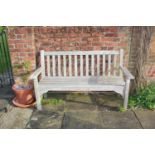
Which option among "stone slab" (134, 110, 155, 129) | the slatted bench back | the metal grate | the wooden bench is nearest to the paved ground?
"stone slab" (134, 110, 155, 129)

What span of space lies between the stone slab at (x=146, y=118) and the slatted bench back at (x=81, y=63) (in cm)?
92

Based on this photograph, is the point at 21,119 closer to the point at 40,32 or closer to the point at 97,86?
the point at 97,86

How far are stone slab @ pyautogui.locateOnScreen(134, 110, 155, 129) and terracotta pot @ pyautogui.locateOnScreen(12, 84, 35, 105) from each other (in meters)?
2.05

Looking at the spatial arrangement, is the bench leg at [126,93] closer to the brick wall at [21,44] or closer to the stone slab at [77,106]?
the stone slab at [77,106]

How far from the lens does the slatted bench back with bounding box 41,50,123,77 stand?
12.7ft

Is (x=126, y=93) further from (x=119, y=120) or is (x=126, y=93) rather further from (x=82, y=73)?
(x=82, y=73)

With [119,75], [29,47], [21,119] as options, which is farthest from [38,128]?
[119,75]

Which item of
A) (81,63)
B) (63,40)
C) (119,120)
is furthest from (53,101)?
(119,120)

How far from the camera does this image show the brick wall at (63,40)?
3.88 metres

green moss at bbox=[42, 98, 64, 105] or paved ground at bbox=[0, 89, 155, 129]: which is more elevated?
green moss at bbox=[42, 98, 64, 105]

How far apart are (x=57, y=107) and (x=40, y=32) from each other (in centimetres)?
157

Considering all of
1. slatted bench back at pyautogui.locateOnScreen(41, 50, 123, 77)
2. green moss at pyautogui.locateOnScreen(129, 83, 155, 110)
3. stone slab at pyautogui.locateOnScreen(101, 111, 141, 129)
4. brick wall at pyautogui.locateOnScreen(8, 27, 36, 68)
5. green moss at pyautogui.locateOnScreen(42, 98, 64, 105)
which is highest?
brick wall at pyautogui.locateOnScreen(8, 27, 36, 68)

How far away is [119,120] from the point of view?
130 inches

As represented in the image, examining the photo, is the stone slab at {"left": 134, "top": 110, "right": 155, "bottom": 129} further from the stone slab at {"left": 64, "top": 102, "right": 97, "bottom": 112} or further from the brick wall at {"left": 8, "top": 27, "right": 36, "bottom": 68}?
the brick wall at {"left": 8, "top": 27, "right": 36, "bottom": 68}
